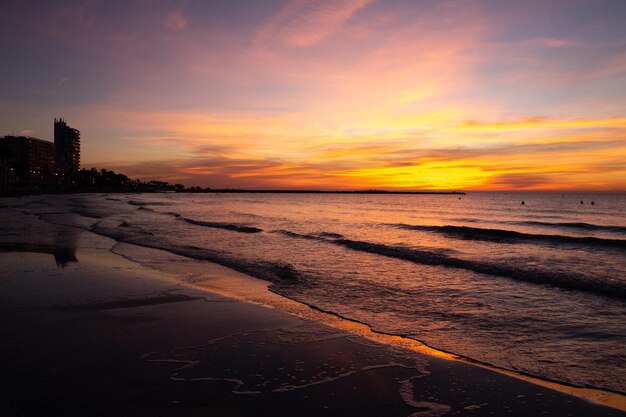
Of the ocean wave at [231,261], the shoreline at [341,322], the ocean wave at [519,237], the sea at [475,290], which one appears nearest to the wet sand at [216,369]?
the shoreline at [341,322]

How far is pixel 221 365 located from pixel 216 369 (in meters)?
0.17

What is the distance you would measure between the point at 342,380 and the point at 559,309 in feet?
23.4

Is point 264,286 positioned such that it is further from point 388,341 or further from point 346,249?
point 346,249

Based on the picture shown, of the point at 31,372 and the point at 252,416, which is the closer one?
the point at 252,416

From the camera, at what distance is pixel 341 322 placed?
870 cm

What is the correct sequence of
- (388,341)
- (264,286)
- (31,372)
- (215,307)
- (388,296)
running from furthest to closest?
(264,286), (388,296), (215,307), (388,341), (31,372)

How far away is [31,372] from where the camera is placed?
536 cm

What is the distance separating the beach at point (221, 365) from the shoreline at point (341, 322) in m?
0.05

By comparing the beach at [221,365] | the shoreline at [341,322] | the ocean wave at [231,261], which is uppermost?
the beach at [221,365]

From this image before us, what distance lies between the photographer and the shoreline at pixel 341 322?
17.8ft

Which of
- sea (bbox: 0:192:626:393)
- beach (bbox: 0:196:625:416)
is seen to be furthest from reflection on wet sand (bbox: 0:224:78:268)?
beach (bbox: 0:196:625:416)

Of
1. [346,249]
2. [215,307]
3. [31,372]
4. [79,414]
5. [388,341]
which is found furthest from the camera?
[346,249]

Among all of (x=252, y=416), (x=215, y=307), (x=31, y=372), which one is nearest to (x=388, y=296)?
(x=215, y=307)

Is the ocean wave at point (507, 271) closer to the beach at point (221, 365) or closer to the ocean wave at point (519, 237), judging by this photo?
the beach at point (221, 365)
